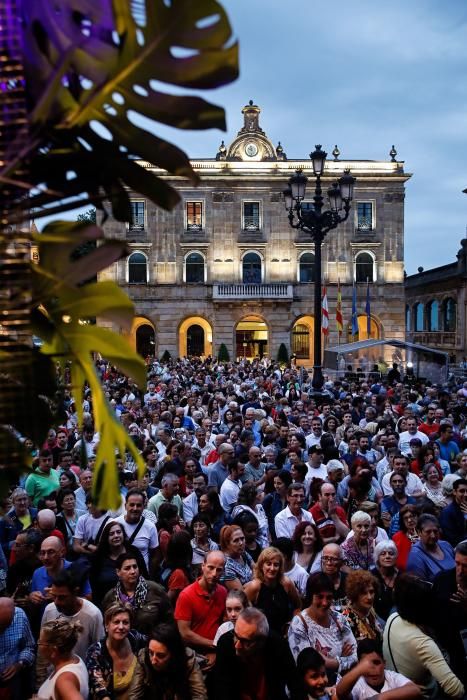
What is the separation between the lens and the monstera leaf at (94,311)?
34.4 inches

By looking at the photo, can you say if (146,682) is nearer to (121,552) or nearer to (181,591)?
(181,591)

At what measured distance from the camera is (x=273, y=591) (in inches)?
165

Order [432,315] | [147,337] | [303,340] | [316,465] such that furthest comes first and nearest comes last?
[432,315]
[303,340]
[147,337]
[316,465]

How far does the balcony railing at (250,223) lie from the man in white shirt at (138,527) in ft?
105

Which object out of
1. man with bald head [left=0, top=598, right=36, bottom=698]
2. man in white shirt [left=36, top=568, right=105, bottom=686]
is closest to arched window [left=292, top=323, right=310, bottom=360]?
man in white shirt [left=36, top=568, right=105, bottom=686]

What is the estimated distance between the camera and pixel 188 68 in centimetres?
83

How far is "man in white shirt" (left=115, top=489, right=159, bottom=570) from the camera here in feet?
16.7

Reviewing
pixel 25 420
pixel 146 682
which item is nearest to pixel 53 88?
pixel 25 420

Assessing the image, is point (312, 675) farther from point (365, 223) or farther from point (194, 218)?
point (365, 223)

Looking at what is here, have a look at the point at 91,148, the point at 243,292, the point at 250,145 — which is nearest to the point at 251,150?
the point at 250,145

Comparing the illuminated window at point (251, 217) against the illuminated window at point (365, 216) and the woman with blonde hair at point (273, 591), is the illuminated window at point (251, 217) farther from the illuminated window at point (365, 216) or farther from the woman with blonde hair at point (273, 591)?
the woman with blonde hair at point (273, 591)

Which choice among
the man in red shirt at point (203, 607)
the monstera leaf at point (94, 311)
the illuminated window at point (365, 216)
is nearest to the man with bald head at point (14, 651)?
the man in red shirt at point (203, 607)

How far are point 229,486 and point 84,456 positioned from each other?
5905 mm

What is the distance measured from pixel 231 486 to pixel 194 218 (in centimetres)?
3068
